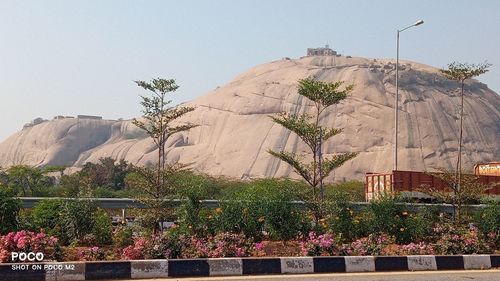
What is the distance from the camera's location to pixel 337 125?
104500mm

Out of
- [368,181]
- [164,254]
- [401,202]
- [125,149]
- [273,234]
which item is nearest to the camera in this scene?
[164,254]

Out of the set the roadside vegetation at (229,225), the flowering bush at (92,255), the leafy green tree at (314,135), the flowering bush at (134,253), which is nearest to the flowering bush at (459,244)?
the roadside vegetation at (229,225)

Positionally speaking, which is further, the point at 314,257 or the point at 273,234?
the point at 273,234

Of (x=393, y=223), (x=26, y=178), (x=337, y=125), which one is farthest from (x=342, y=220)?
(x=337, y=125)

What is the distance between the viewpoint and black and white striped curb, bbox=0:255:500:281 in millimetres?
9227

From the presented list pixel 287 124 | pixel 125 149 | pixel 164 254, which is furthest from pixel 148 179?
pixel 125 149

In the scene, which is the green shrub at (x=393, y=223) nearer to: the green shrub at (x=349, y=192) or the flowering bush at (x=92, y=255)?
the green shrub at (x=349, y=192)

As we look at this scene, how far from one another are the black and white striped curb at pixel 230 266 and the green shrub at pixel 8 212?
2.48 m

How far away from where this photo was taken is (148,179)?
1561 cm

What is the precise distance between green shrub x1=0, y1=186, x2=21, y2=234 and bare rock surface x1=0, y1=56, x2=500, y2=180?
83.2 metres

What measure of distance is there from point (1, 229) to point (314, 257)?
5.97 meters

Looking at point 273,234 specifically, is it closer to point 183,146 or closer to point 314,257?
point 314,257

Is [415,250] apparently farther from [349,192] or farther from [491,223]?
[349,192]

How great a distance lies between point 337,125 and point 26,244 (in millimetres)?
96668
